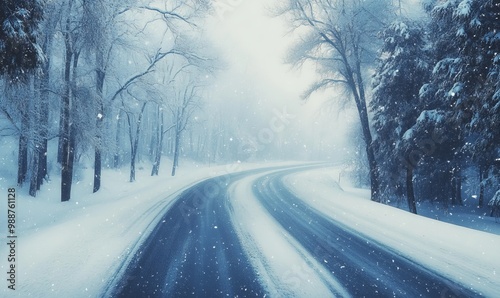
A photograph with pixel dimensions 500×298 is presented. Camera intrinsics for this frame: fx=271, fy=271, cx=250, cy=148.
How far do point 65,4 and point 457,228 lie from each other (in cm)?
1421

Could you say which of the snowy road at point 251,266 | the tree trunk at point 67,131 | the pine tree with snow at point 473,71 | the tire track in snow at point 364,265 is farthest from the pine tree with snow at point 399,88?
the tree trunk at point 67,131

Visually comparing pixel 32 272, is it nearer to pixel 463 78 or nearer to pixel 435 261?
pixel 435 261

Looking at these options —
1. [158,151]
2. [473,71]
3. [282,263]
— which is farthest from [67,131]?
[473,71]

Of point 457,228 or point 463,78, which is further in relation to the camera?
point 463,78

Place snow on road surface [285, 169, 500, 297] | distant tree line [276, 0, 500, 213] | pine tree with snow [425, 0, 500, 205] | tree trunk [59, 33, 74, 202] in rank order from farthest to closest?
tree trunk [59, 33, 74, 202] → distant tree line [276, 0, 500, 213] → pine tree with snow [425, 0, 500, 205] → snow on road surface [285, 169, 500, 297]

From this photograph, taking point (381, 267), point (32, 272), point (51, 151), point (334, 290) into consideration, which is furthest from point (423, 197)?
point (51, 151)

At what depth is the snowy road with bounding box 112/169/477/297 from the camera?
3744mm

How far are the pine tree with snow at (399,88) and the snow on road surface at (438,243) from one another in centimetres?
580

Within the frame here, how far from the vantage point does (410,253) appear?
5.18 m

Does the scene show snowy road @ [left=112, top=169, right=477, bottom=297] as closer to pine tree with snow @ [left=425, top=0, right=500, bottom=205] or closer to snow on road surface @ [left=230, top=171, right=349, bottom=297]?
snow on road surface @ [left=230, top=171, right=349, bottom=297]

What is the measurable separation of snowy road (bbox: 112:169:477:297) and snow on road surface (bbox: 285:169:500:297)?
34 centimetres

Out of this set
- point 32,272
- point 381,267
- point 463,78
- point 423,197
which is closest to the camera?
point 32,272

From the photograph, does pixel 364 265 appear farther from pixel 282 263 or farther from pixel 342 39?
pixel 342 39

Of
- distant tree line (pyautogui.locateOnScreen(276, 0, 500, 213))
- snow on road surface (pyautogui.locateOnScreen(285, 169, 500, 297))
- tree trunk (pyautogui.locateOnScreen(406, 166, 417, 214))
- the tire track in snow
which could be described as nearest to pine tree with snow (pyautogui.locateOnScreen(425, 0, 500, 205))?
distant tree line (pyautogui.locateOnScreen(276, 0, 500, 213))
